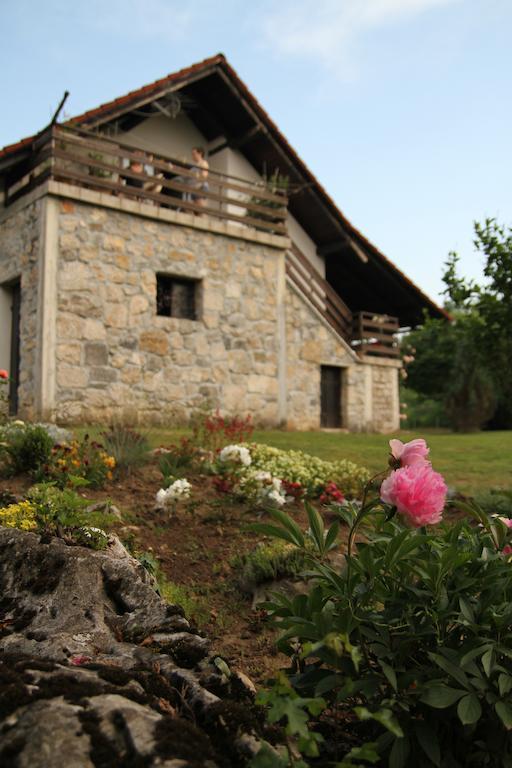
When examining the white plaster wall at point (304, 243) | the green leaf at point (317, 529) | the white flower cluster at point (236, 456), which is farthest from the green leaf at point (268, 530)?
the white plaster wall at point (304, 243)

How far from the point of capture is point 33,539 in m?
3.13

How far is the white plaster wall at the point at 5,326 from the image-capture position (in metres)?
11.9

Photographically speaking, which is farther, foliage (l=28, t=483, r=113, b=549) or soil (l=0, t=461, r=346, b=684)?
soil (l=0, t=461, r=346, b=684)

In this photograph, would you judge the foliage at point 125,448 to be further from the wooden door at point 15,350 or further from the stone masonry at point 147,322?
the wooden door at point 15,350

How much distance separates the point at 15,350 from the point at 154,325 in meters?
2.47

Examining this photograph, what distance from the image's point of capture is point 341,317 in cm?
1628

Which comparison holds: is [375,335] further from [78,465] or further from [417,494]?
[417,494]

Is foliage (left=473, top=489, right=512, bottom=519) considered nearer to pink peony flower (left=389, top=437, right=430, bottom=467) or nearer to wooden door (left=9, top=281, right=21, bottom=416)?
pink peony flower (left=389, top=437, right=430, bottom=467)

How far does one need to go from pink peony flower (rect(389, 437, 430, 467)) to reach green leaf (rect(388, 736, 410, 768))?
29.6 inches

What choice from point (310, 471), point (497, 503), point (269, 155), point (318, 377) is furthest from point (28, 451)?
point (269, 155)

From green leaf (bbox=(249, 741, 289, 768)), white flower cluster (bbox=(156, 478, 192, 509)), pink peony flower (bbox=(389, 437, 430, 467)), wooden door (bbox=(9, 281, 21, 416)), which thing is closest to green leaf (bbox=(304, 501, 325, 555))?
pink peony flower (bbox=(389, 437, 430, 467))

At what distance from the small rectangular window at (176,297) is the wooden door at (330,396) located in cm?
373

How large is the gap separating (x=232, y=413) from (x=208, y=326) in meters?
1.68

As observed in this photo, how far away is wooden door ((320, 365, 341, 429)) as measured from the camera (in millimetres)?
14930
